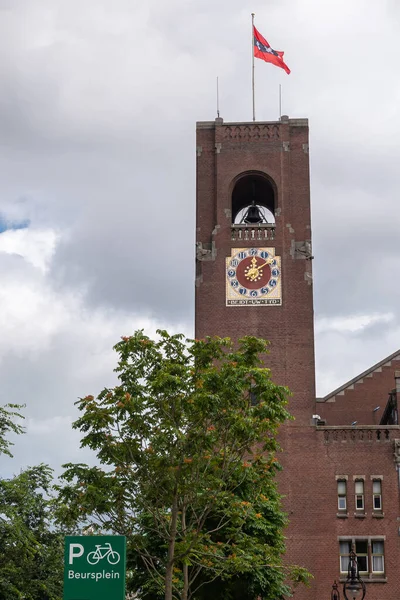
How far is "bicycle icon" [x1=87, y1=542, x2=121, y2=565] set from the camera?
1944 cm

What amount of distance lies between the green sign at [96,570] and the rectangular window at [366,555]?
32.7 metres

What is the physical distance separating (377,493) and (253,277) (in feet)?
44.5

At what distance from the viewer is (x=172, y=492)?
104 ft

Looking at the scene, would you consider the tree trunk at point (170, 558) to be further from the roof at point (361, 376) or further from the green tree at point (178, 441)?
the roof at point (361, 376)

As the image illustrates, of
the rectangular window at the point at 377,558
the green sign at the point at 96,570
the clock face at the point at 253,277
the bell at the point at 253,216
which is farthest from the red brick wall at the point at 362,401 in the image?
the green sign at the point at 96,570

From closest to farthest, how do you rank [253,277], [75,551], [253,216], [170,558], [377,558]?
[75,551], [170,558], [377,558], [253,277], [253,216]

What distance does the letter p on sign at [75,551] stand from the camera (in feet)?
64.2

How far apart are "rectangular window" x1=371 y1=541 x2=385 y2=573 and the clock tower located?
7172 millimetres

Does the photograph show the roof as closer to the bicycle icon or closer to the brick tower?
the brick tower

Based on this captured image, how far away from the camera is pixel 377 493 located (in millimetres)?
51219

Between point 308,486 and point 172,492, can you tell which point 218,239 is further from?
point 172,492

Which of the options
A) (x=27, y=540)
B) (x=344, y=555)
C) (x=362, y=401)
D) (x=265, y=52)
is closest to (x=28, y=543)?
(x=27, y=540)

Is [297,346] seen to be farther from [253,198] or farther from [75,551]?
[75,551]

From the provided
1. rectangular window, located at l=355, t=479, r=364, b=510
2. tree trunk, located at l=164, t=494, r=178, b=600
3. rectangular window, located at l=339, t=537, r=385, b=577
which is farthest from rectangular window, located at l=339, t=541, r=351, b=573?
tree trunk, located at l=164, t=494, r=178, b=600
